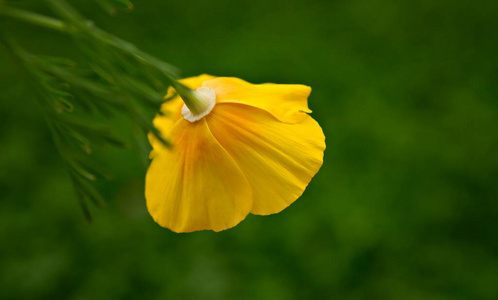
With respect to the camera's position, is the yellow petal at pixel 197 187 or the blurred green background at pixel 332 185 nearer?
the yellow petal at pixel 197 187

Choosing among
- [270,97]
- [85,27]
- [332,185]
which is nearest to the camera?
[85,27]

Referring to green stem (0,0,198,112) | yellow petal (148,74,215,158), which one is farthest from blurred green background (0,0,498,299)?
green stem (0,0,198,112)

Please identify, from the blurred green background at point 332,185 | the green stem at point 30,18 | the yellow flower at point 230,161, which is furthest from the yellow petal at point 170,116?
the blurred green background at point 332,185

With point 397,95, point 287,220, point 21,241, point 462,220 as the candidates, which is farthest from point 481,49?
point 21,241

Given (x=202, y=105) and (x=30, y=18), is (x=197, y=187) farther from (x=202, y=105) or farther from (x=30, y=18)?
(x=30, y=18)

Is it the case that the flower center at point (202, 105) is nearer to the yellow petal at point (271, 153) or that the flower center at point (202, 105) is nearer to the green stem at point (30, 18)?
the yellow petal at point (271, 153)

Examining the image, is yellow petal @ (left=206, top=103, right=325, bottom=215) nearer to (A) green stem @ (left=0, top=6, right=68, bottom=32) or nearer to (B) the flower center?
(B) the flower center

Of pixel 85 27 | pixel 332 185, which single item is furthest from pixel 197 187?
pixel 332 185
